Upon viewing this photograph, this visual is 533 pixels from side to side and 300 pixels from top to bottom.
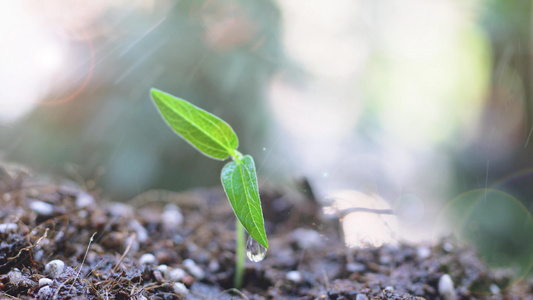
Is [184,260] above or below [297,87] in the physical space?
below

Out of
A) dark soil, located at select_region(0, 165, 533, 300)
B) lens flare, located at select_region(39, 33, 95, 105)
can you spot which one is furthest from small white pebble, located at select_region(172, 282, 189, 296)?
lens flare, located at select_region(39, 33, 95, 105)

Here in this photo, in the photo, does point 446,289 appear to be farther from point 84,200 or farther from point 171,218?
point 84,200

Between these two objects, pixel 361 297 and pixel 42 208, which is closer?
pixel 361 297

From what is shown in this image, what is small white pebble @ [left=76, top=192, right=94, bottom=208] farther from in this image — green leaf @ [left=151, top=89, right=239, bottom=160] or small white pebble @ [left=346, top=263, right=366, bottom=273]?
small white pebble @ [left=346, top=263, right=366, bottom=273]

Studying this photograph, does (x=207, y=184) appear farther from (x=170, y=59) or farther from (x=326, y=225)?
(x=326, y=225)

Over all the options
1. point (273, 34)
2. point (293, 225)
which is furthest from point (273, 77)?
point (293, 225)

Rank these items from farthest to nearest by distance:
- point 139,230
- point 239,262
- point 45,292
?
point 139,230 < point 239,262 < point 45,292

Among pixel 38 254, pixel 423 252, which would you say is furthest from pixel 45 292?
pixel 423 252
